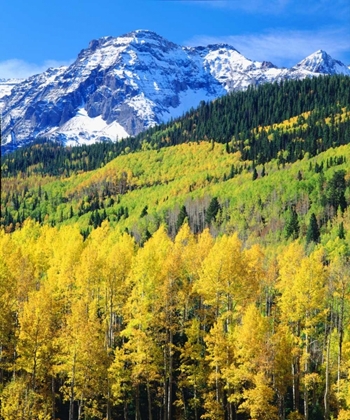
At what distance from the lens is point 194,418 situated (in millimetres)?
53938

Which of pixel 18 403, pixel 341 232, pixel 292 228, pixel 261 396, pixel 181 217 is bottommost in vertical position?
pixel 261 396

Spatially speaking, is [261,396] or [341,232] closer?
[261,396]

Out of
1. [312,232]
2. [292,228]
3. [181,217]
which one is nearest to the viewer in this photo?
[312,232]

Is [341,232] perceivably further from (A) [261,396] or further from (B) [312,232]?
(A) [261,396]

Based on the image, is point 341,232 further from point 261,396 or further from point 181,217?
point 261,396

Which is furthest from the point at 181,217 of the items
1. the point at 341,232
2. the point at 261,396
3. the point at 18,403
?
the point at 18,403

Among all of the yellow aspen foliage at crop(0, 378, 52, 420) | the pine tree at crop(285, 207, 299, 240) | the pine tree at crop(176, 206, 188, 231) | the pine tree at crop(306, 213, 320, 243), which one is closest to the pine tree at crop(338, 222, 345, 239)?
the pine tree at crop(306, 213, 320, 243)

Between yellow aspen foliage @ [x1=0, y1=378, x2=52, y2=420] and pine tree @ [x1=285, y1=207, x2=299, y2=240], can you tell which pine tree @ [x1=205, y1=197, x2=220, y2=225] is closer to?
pine tree @ [x1=285, y1=207, x2=299, y2=240]

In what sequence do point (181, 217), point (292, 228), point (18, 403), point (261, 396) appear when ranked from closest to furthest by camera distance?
point (18, 403)
point (261, 396)
point (292, 228)
point (181, 217)

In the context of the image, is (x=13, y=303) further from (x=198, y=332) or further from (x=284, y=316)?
(x=284, y=316)

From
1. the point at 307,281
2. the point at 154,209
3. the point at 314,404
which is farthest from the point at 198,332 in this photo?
the point at 154,209

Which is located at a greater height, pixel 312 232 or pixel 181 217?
pixel 181 217

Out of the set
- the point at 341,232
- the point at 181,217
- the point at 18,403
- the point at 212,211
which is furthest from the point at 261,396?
the point at 212,211

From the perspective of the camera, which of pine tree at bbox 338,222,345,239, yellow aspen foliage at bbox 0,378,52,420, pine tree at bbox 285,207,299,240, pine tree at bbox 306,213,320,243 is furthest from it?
pine tree at bbox 285,207,299,240
